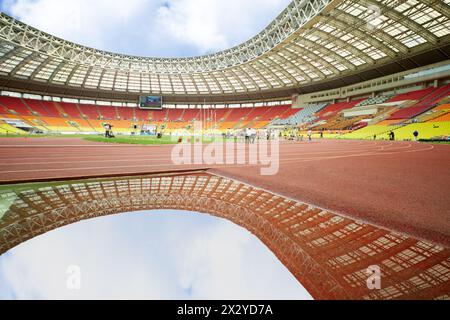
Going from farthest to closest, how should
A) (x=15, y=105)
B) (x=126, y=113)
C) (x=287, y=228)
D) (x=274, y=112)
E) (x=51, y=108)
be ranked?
(x=126, y=113) < (x=274, y=112) < (x=51, y=108) < (x=15, y=105) < (x=287, y=228)

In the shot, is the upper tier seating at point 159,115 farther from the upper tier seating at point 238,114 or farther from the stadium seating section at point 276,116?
the upper tier seating at point 238,114

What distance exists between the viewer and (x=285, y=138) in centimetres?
3853

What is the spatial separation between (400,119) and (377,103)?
8.42m

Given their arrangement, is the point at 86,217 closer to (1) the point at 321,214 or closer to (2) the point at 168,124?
(1) the point at 321,214

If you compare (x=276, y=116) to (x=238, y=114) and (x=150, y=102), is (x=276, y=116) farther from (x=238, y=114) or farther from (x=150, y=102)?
(x=150, y=102)

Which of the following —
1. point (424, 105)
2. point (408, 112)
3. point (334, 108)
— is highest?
point (334, 108)

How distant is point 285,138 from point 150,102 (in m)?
39.2

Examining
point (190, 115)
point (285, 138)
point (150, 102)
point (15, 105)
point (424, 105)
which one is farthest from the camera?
point (190, 115)

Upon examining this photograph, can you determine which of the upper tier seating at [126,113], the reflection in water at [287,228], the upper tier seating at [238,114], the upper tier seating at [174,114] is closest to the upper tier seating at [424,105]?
the upper tier seating at [238,114]

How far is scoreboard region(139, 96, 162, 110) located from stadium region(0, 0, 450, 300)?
0.39 metres

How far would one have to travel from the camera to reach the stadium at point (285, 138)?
7.36ft

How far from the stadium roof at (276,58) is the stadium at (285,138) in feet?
0.82

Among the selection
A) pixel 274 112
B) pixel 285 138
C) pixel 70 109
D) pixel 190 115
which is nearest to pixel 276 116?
pixel 274 112

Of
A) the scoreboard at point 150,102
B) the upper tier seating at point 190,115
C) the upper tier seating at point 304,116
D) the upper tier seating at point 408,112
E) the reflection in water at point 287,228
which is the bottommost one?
the reflection in water at point 287,228
